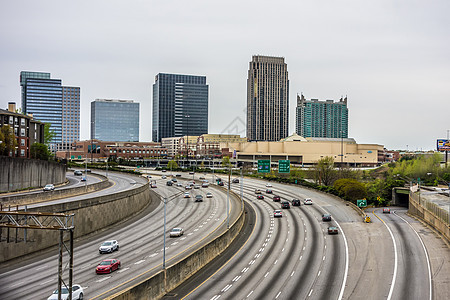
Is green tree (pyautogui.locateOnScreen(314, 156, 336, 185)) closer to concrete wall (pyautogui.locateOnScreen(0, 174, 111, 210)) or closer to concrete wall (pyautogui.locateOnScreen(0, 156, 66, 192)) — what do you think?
concrete wall (pyautogui.locateOnScreen(0, 174, 111, 210))

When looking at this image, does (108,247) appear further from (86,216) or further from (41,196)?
(41,196)

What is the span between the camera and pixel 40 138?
108m

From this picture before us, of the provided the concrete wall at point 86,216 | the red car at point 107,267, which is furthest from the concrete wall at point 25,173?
the red car at point 107,267

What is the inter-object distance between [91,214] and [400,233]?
37.0 m

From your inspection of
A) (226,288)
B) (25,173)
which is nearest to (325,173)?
(25,173)

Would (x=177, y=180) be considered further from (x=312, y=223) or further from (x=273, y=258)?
(x=273, y=258)

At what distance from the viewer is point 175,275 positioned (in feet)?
102

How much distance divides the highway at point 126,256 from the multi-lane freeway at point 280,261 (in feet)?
0.23

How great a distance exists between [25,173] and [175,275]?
4246cm

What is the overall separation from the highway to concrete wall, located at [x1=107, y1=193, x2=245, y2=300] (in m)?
2.36

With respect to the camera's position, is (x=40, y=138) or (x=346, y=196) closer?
(x=346, y=196)

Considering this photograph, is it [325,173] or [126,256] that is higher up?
[325,173]

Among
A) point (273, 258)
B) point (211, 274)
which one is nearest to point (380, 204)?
point (273, 258)

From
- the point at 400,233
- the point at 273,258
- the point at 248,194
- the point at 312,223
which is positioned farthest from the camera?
the point at 248,194
